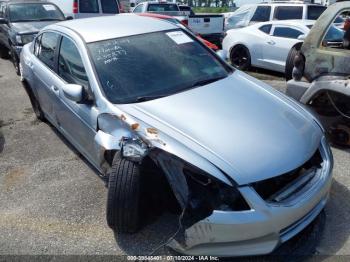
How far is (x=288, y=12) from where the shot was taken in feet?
35.2

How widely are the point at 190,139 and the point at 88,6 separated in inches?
426

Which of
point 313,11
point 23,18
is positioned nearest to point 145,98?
point 23,18

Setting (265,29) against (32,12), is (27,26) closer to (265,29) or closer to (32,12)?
(32,12)

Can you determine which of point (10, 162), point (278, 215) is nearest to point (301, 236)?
point (278, 215)

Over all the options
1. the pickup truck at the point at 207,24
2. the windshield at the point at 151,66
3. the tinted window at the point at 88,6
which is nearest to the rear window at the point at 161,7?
the pickup truck at the point at 207,24

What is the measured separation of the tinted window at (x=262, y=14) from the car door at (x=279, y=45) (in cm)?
268

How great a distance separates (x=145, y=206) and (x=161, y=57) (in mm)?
1541

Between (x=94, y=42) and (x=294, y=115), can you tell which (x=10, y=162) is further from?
(x=294, y=115)

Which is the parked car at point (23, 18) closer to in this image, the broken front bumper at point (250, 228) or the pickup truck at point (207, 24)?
the pickup truck at point (207, 24)

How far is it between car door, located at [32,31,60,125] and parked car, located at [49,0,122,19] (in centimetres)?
753

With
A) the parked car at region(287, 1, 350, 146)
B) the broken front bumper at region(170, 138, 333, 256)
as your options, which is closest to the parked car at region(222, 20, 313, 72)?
the parked car at region(287, 1, 350, 146)

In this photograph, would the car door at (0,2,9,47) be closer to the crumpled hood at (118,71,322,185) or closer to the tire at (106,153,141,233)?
the crumpled hood at (118,71,322,185)

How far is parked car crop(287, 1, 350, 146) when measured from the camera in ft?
14.5

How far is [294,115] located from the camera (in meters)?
3.20
